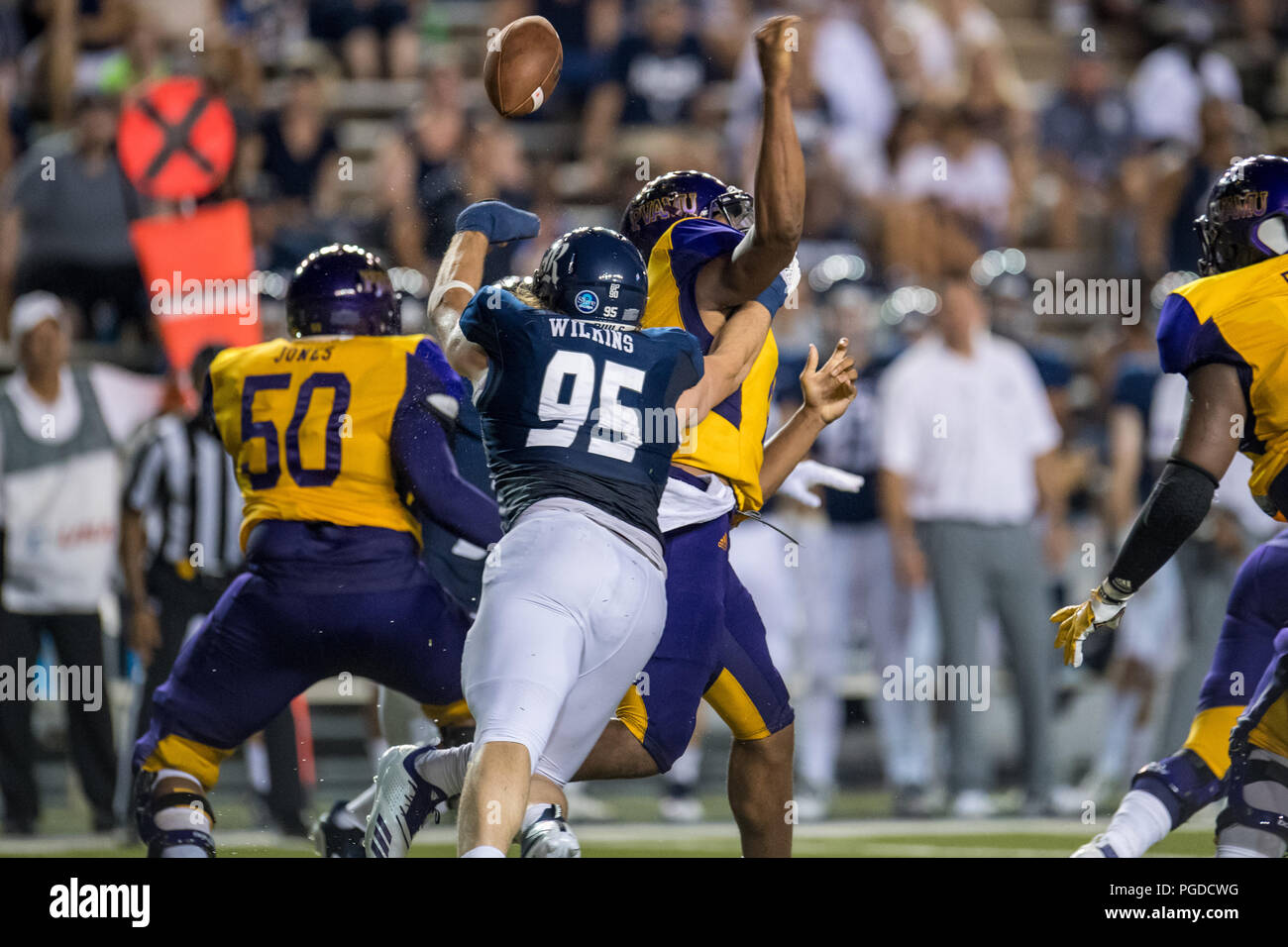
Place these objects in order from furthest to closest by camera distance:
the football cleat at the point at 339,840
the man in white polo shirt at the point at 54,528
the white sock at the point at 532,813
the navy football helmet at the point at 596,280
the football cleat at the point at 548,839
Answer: the man in white polo shirt at the point at 54,528
the football cleat at the point at 339,840
the navy football helmet at the point at 596,280
the white sock at the point at 532,813
the football cleat at the point at 548,839

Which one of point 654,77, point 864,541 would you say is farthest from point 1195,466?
point 654,77

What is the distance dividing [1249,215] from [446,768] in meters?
2.66

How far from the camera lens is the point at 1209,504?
4.62 meters

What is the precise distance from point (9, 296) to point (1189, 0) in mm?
8388

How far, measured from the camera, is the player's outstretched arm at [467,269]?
203 inches

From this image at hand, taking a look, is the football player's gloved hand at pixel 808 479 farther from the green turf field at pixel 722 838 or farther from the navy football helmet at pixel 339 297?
the green turf field at pixel 722 838

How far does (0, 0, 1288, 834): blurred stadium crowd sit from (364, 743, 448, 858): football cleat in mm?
3068

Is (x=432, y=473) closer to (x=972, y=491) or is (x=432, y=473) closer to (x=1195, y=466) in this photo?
(x=1195, y=466)

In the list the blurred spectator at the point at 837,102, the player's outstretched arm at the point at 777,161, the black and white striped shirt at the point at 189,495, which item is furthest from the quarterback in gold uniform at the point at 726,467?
the blurred spectator at the point at 837,102

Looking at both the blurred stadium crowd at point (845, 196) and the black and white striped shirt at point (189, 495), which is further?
the blurred stadium crowd at point (845, 196)

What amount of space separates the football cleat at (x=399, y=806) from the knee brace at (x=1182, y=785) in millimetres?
1927

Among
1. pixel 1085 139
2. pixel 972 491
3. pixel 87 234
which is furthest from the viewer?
pixel 1085 139

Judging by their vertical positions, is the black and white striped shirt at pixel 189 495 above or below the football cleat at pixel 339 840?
above
